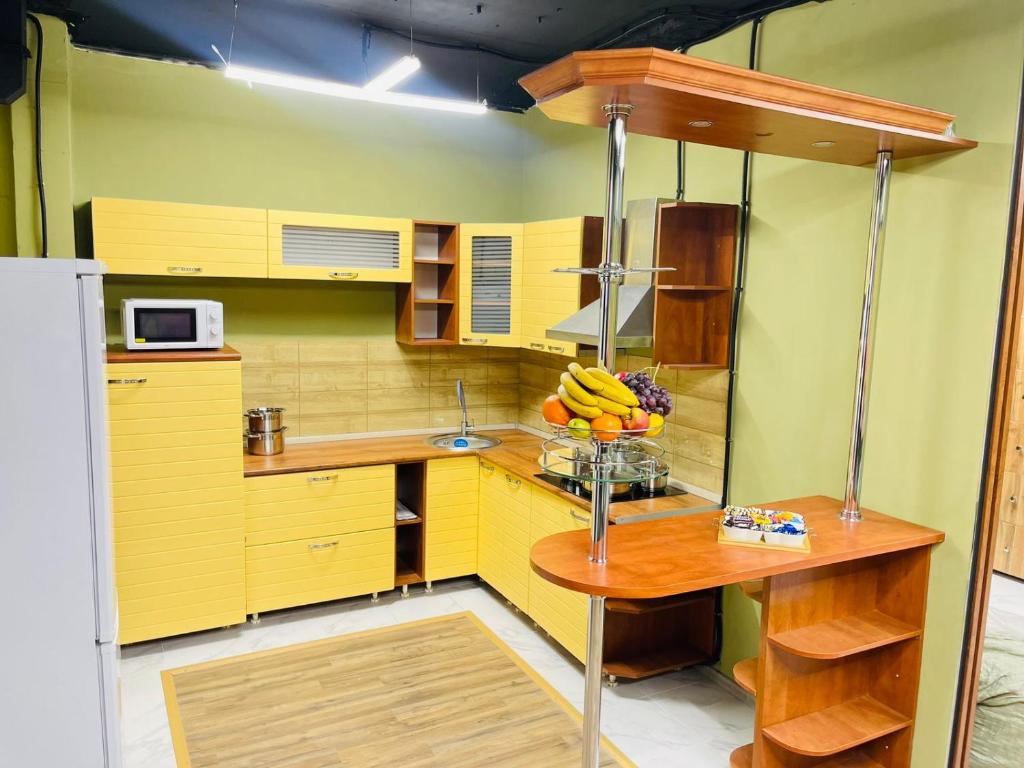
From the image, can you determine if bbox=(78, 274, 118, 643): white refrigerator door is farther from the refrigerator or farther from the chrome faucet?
the chrome faucet

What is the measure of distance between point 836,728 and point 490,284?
2.95 meters

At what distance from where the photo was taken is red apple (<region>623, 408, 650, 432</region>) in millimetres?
1924

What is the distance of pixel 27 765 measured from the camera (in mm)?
1794

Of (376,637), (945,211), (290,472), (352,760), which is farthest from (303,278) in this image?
(945,211)

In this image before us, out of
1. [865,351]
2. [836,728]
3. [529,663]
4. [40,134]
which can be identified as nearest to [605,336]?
[865,351]

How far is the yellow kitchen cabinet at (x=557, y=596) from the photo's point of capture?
3.59 m

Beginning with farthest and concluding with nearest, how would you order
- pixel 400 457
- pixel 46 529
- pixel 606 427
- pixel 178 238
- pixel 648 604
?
pixel 400 457 → pixel 178 238 → pixel 648 604 → pixel 606 427 → pixel 46 529

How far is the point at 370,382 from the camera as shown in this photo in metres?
4.81

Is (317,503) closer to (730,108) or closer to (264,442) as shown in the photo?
(264,442)

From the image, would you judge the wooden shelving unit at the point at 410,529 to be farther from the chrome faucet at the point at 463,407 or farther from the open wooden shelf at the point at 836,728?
the open wooden shelf at the point at 836,728

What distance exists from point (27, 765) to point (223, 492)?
2086 mm

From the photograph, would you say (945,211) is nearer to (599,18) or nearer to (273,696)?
(599,18)

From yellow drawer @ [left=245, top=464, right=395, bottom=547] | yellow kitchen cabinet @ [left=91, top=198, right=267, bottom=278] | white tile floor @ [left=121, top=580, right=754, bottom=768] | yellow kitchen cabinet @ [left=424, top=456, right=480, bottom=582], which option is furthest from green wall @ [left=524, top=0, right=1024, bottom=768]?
yellow kitchen cabinet @ [left=91, top=198, right=267, bottom=278]

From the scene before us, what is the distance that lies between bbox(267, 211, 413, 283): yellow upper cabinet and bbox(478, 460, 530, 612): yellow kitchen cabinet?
129 centimetres
